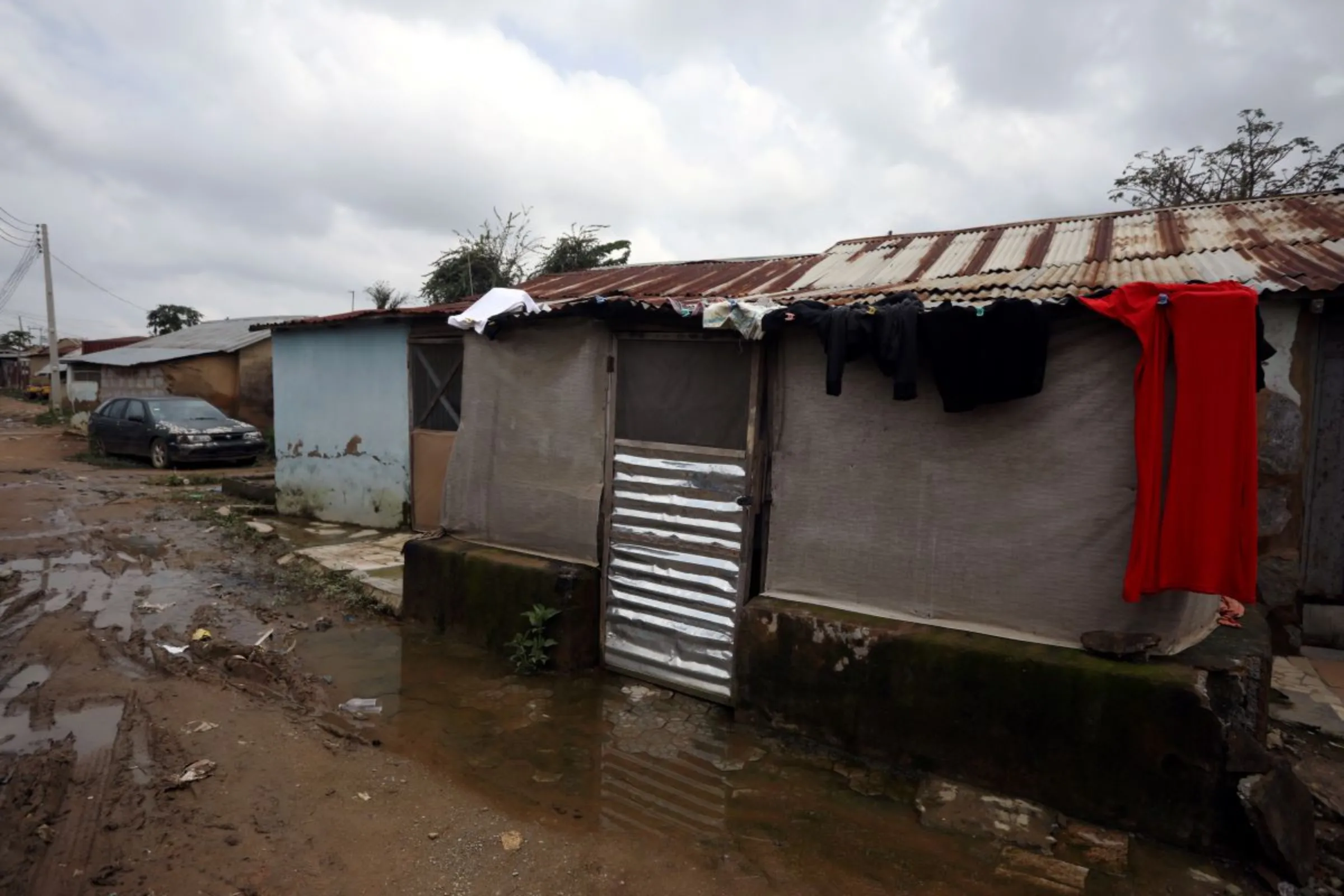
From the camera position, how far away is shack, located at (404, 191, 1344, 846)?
10.8 feet

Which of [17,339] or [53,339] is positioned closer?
[53,339]

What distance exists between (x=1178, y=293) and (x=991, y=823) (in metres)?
2.50

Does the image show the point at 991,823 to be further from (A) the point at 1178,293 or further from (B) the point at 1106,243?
(B) the point at 1106,243

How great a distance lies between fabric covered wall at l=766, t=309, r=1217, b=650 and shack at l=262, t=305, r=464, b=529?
497 cm

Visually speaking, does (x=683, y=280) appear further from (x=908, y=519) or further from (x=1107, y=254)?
(x=908, y=519)

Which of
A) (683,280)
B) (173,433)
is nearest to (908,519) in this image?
(683,280)

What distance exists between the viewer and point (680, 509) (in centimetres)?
464

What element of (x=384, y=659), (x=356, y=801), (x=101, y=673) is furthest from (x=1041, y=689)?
(x=101, y=673)

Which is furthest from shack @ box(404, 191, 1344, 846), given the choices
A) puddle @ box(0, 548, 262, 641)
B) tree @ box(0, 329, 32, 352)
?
tree @ box(0, 329, 32, 352)

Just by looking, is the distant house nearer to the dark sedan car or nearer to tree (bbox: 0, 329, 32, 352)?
the dark sedan car

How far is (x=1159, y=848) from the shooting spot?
309 centimetres

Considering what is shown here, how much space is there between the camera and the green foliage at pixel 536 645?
193 inches

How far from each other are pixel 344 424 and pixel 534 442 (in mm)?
5124

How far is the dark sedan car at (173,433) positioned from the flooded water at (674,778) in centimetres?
1155
